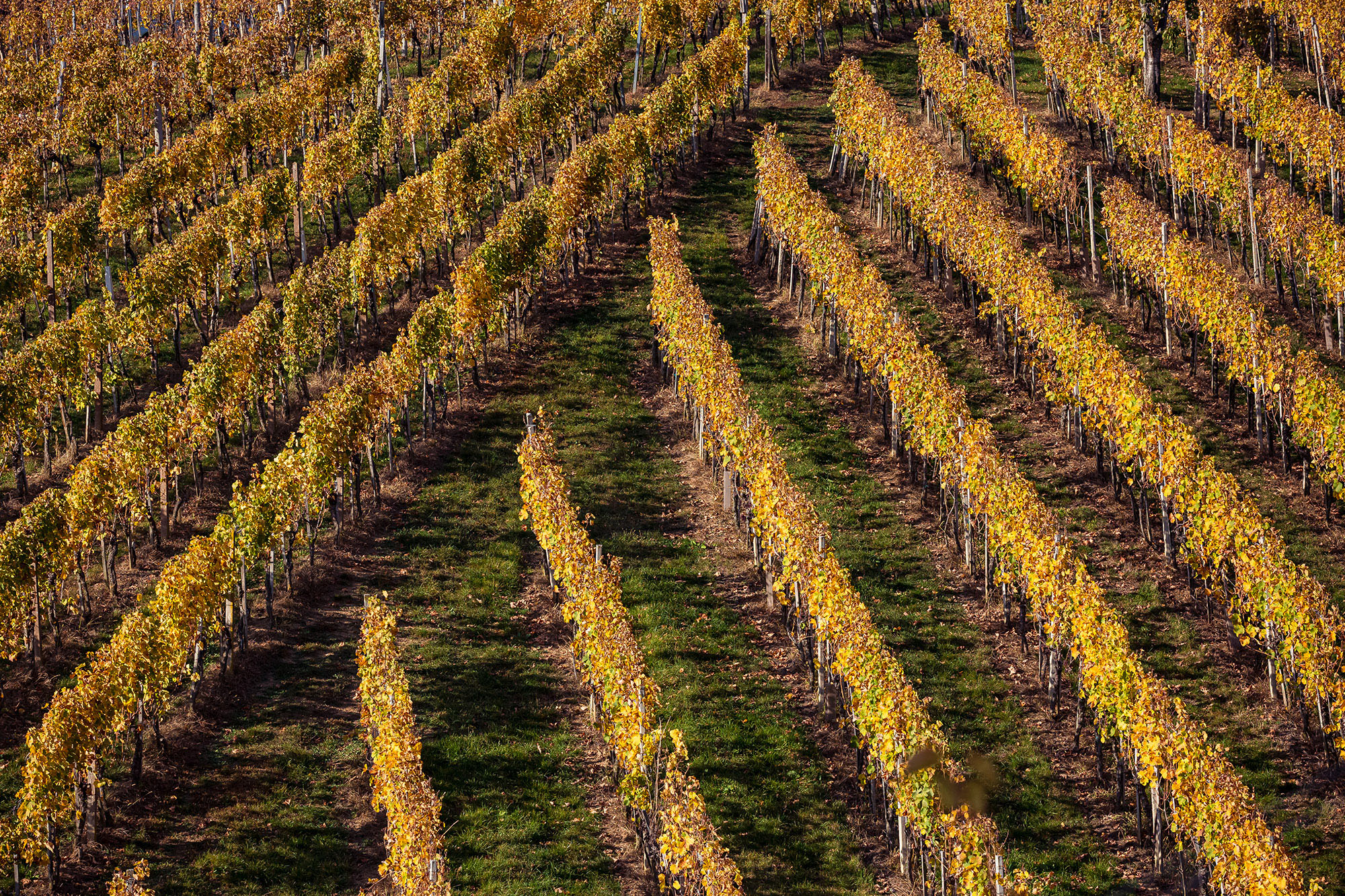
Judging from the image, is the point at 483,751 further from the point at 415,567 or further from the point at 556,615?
the point at 415,567

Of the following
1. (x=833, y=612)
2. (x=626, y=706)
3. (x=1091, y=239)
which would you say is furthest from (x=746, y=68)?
(x=626, y=706)

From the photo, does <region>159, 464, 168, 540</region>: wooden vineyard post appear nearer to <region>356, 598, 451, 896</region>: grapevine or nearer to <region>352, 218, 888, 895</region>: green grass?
<region>352, 218, 888, 895</region>: green grass

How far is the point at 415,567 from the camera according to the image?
109ft

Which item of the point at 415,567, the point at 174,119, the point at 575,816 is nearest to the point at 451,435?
the point at 415,567

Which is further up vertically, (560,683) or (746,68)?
(746,68)

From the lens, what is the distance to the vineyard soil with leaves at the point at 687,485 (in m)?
24.0

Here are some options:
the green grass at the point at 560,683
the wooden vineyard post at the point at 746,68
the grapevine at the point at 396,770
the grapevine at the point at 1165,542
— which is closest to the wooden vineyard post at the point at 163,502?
the green grass at the point at 560,683

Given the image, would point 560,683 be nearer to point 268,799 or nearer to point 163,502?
point 268,799

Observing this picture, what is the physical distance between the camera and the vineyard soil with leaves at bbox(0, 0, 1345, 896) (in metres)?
24.0

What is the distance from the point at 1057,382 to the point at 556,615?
16053mm

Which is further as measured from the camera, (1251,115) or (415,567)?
(1251,115)

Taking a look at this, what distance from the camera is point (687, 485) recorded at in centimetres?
3681

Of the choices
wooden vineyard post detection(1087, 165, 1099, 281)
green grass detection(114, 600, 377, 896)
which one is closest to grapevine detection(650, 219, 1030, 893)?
green grass detection(114, 600, 377, 896)

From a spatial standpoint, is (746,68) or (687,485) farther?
(746,68)
